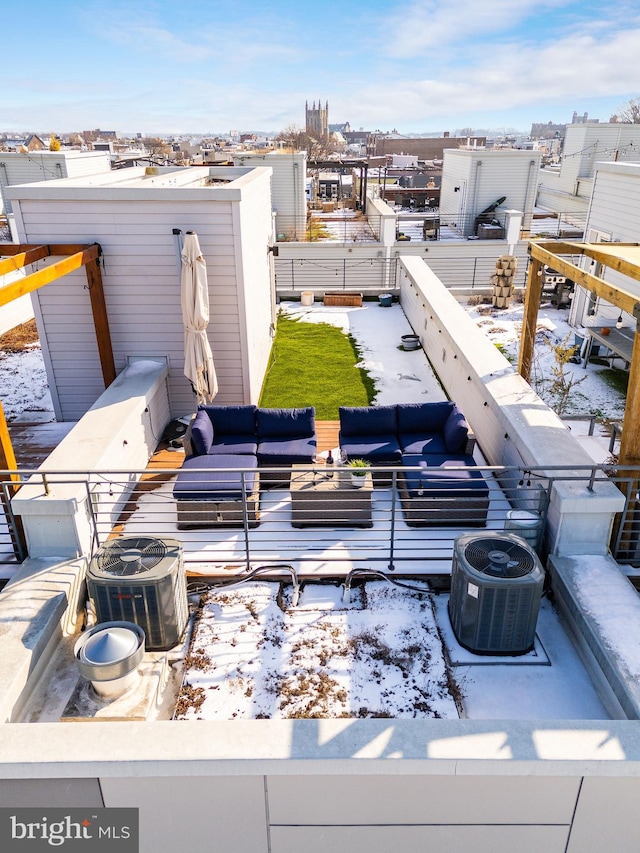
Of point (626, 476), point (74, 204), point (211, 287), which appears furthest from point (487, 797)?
point (74, 204)

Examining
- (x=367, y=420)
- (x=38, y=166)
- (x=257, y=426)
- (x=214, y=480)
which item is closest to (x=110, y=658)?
(x=214, y=480)

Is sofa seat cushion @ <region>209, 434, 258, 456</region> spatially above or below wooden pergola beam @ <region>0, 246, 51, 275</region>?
below

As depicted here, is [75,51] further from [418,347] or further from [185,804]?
[185,804]

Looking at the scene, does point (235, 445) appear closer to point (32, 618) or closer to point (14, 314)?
point (32, 618)

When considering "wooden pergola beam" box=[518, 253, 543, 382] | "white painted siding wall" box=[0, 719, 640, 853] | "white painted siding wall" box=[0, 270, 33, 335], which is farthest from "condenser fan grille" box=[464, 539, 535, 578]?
"white painted siding wall" box=[0, 270, 33, 335]

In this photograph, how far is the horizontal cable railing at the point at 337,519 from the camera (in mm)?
5609

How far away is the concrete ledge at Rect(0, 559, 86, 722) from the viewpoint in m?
4.21

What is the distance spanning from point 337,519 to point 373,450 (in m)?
1.23

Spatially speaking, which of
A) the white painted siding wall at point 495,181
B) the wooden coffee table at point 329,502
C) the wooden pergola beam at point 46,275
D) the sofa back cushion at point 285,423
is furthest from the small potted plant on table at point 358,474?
the white painted siding wall at point 495,181

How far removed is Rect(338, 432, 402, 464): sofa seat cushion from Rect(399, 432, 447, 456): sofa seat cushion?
0.39ft

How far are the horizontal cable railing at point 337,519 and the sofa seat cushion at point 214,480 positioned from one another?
0.07 ft

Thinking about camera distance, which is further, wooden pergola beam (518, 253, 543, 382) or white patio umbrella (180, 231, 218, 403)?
wooden pergola beam (518, 253, 543, 382)

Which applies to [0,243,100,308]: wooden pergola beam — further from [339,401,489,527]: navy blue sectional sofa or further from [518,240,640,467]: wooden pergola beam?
[518,240,640,467]: wooden pergola beam

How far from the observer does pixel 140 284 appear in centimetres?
856
